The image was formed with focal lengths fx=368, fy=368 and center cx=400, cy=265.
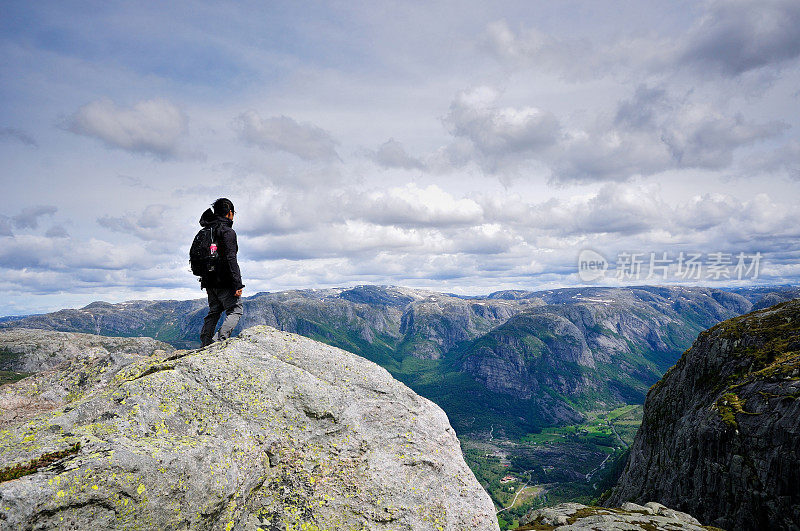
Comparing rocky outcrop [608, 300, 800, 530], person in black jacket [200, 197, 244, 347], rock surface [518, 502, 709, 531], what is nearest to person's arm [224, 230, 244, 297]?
person in black jacket [200, 197, 244, 347]

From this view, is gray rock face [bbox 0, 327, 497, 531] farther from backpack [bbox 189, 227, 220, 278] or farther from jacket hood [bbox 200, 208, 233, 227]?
jacket hood [bbox 200, 208, 233, 227]

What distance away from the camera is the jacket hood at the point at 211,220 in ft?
56.6

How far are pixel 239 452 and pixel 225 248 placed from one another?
29.6 feet

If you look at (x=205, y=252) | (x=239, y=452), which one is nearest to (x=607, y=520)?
(x=239, y=452)

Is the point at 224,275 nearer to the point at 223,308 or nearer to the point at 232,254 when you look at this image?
the point at 232,254

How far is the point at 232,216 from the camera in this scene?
17672 mm

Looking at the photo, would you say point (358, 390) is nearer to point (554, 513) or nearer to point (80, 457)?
point (80, 457)

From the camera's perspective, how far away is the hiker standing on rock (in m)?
17.0

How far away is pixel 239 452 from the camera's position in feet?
39.4

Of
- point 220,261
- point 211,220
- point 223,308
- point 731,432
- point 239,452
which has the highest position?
point 211,220

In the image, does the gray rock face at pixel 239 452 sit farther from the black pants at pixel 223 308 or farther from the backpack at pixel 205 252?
the backpack at pixel 205 252

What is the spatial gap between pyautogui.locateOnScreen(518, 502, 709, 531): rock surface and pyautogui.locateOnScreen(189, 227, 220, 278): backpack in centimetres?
4004

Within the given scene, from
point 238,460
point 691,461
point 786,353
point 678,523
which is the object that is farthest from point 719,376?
point 238,460

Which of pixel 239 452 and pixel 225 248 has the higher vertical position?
pixel 225 248
